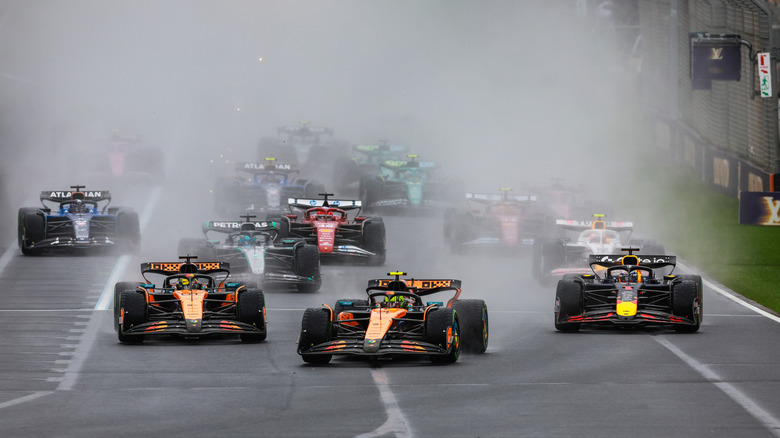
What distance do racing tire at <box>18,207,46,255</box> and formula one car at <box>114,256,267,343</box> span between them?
1366cm

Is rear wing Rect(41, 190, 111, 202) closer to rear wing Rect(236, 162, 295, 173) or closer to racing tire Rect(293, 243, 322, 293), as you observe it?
racing tire Rect(293, 243, 322, 293)

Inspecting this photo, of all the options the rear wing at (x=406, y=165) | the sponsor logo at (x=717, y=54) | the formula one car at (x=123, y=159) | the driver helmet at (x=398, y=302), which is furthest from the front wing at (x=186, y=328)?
the formula one car at (x=123, y=159)

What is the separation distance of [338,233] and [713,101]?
37.8m

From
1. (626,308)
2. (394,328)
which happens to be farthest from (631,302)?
(394,328)

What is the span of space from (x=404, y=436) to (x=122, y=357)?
795cm

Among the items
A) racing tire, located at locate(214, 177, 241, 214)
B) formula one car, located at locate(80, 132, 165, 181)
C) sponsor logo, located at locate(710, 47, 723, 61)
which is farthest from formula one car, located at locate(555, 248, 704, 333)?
formula one car, located at locate(80, 132, 165, 181)

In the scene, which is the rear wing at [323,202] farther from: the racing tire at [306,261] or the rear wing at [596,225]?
the racing tire at [306,261]

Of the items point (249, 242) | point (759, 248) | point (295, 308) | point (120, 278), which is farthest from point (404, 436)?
point (759, 248)

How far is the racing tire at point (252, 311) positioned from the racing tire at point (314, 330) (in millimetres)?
2394

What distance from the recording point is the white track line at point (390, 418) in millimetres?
16594

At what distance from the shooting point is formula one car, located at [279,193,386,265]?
37188 mm

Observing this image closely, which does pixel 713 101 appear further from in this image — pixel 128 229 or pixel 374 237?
pixel 128 229

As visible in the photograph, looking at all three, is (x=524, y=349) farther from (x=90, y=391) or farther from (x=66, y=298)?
(x=66, y=298)

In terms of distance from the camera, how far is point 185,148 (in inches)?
2758
